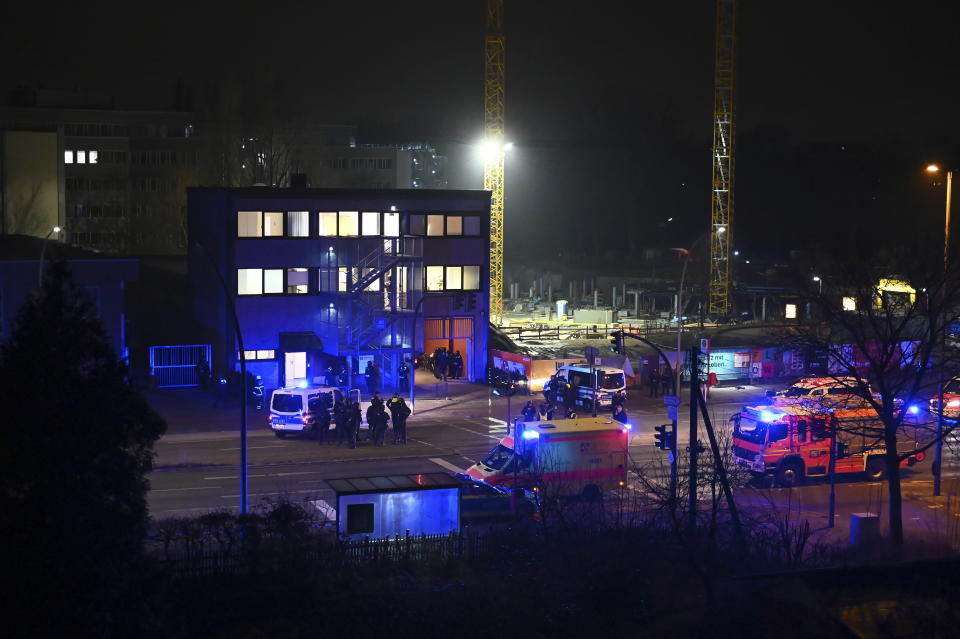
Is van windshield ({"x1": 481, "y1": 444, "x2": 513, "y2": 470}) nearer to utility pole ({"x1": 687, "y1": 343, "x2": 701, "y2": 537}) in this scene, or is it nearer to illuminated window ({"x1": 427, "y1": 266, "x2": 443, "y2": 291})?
utility pole ({"x1": 687, "y1": 343, "x2": 701, "y2": 537})

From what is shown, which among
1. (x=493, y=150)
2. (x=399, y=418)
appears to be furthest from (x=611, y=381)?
(x=493, y=150)

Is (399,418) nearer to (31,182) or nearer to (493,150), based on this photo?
(31,182)

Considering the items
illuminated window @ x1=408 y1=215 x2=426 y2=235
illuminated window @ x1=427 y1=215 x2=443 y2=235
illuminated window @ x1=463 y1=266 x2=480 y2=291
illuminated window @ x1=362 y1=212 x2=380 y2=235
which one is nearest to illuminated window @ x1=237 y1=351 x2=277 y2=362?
illuminated window @ x1=362 y1=212 x2=380 y2=235

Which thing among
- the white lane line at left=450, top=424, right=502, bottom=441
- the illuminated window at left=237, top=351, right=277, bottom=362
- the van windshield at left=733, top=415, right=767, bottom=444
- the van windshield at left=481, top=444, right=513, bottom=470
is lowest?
the white lane line at left=450, top=424, right=502, bottom=441

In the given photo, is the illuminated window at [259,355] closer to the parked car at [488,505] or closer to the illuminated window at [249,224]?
the illuminated window at [249,224]

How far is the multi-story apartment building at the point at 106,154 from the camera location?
297ft

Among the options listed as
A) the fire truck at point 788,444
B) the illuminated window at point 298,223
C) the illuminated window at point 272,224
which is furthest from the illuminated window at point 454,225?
the fire truck at point 788,444

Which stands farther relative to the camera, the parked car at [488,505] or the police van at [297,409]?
the police van at [297,409]

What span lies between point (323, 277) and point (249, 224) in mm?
3429

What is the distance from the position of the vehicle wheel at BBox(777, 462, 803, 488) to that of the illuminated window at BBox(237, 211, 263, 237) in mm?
21976

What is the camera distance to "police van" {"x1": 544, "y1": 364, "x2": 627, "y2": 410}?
35594mm

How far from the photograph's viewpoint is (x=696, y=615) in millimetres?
16766

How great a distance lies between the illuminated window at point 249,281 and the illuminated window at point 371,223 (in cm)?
470

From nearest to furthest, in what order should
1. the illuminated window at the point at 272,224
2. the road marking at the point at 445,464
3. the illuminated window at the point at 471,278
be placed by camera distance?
1. the road marking at the point at 445,464
2. the illuminated window at the point at 272,224
3. the illuminated window at the point at 471,278
